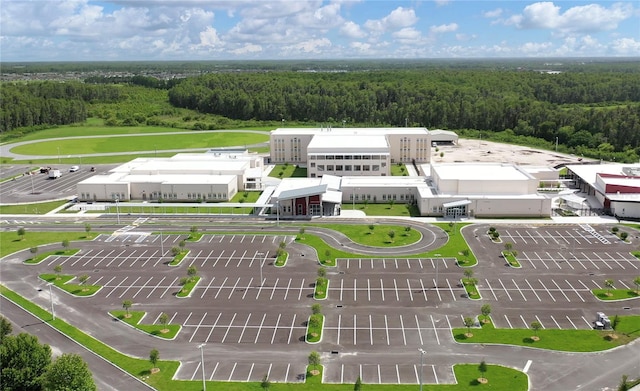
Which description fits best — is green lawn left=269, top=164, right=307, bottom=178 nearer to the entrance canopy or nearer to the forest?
the entrance canopy

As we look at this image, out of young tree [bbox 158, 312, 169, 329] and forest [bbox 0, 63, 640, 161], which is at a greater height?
forest [bbox 0, 63, 640, 161]

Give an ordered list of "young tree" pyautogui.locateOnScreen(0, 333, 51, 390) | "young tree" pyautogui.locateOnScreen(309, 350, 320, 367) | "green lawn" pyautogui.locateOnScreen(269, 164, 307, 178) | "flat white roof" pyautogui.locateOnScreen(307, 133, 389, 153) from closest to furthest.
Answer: "young tree" pyautogui.locateOnScreen(0, 333, 51, 390)
"young tree" pyautogui.locateOnScreen(309, 350, 320, 367)
"flat white roof" pyautogui.locateOnScreen(307, 133, 389, 153)
"green lawn" pyautogui.locateOnScreen(269, 164, 307, 178)

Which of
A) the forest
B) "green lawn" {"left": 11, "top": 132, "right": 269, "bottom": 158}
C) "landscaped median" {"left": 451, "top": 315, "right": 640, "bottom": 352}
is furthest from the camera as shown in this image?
the forest

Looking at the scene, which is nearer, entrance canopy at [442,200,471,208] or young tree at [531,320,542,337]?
young tree at [531,320,542,337]

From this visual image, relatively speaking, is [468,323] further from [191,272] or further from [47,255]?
[47,255]

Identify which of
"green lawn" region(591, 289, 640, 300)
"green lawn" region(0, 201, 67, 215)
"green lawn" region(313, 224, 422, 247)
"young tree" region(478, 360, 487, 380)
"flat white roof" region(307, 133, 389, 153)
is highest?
"flat white roof" region(307, 133, 389, 153)

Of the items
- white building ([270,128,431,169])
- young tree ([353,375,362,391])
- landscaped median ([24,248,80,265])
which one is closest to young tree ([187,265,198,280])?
landscaped median ([24,248,80,265])

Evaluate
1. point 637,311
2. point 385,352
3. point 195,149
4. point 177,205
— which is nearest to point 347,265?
point 385,352

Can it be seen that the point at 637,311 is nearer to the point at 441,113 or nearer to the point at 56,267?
the point at 56,267
